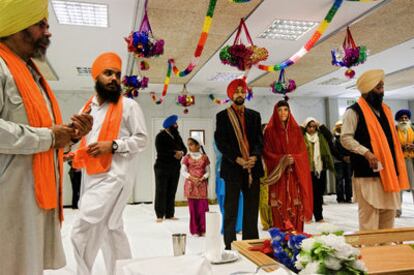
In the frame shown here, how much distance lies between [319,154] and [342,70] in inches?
90.8

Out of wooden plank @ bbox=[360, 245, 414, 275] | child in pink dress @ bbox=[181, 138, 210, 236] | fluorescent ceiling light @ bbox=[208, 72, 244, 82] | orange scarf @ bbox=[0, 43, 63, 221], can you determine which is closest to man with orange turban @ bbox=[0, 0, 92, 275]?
orange scarf @ bbox=[0, 43, 63, 221]

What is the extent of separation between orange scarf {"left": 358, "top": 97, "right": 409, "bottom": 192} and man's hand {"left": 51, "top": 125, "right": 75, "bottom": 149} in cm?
224

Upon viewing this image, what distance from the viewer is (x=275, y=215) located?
11.0 ft

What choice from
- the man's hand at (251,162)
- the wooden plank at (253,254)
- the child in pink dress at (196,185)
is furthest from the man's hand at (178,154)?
the wooden plank at (253,254)

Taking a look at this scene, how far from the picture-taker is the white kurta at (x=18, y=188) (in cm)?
117

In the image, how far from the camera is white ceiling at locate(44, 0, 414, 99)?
3.94 m

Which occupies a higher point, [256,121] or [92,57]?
[92,57]

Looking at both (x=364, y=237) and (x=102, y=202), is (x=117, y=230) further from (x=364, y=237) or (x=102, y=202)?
(x=364, y=237)

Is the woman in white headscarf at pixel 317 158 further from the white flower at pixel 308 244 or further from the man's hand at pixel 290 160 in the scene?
the white flower at pixel 308 244

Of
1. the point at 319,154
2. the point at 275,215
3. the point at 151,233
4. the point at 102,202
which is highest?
the point at 319,154

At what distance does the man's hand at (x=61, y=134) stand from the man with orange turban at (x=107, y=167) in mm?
790

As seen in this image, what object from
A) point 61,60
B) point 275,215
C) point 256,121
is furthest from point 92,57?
point 275,215

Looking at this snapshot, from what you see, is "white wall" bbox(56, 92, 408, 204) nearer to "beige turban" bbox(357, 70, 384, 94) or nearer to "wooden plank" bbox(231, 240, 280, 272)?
"beige turban" bbox(357, 70, 384, 94)

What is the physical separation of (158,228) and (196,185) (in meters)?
0.89
